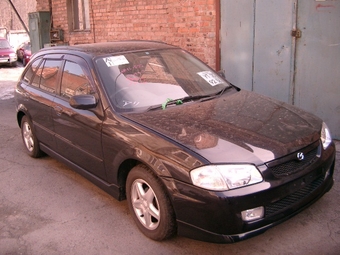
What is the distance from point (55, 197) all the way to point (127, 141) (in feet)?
5.17

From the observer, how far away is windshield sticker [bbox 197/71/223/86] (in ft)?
14.9

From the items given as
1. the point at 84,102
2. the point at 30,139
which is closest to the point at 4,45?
the point at 30,139

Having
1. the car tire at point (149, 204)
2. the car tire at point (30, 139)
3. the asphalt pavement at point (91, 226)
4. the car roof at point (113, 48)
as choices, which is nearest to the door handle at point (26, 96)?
the car tire at point (30, 139)

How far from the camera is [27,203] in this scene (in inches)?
177

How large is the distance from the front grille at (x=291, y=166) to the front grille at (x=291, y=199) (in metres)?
0.18

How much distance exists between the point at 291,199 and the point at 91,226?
76.1 inches

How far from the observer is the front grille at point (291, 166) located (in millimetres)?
3053

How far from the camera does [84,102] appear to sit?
386 cm

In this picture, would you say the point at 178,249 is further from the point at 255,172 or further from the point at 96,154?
the point at 96,154

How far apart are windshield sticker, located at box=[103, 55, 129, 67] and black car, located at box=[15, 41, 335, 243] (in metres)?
0.01

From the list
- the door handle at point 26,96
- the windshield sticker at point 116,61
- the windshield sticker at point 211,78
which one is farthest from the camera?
the door handle at point 26,96

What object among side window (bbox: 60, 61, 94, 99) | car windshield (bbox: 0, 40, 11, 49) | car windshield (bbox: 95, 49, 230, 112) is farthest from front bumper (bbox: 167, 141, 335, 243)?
car windshield (bbox: 0, 40, 11, 49)

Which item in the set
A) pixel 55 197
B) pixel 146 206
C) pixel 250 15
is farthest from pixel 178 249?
pixel 250 15

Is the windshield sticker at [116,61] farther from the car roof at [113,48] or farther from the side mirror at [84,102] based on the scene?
the side mirror at [84,102]
